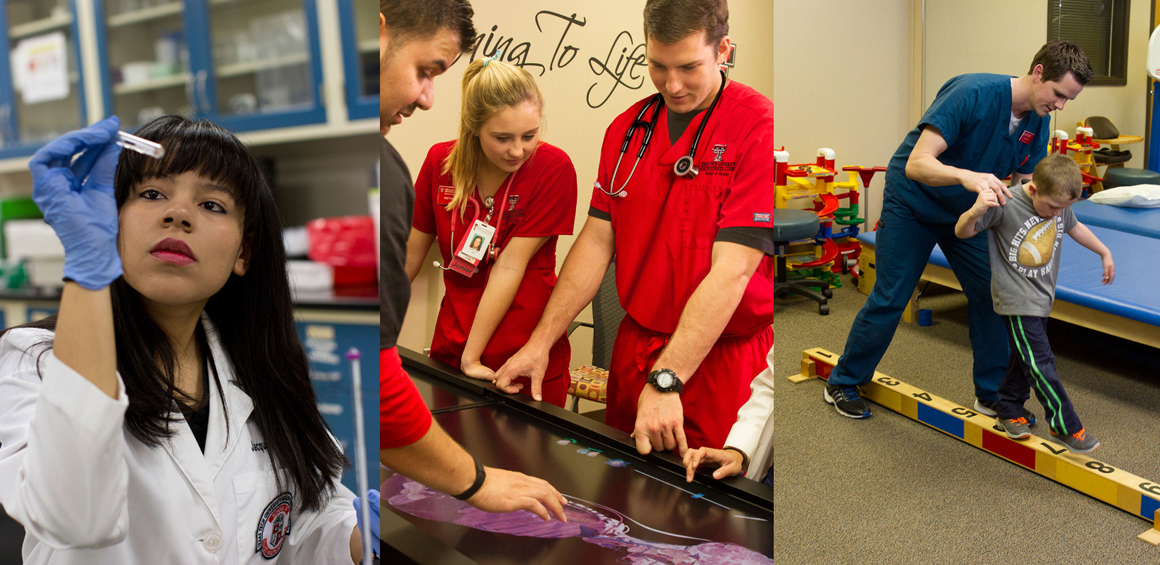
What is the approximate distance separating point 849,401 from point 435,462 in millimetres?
2729

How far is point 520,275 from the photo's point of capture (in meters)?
0.93

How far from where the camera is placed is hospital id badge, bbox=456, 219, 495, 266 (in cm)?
87

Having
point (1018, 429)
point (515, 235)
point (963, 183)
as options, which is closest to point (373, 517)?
point (515, 235)

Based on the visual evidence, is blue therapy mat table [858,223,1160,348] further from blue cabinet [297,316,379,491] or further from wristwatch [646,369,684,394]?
blue cabinet [297,316,379,491]

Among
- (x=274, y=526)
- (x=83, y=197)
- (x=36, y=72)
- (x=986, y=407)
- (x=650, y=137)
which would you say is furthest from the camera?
(x=986, y=407)

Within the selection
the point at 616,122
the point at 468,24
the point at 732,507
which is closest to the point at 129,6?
the point at 468,24

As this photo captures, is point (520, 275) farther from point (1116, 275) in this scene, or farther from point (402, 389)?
point (1116, 275)

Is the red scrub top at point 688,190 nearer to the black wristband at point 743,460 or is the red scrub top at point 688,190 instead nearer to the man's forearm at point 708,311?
the man's forearm at point 708,311

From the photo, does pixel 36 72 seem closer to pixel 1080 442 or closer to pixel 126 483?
pixel 126 483

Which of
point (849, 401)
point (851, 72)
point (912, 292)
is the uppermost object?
point (851, 72)

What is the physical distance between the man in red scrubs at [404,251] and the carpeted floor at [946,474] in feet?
5.55

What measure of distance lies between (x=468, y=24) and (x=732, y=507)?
27.0 inches

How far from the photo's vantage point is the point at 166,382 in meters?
0.67

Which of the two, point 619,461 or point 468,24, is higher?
point 468,24
